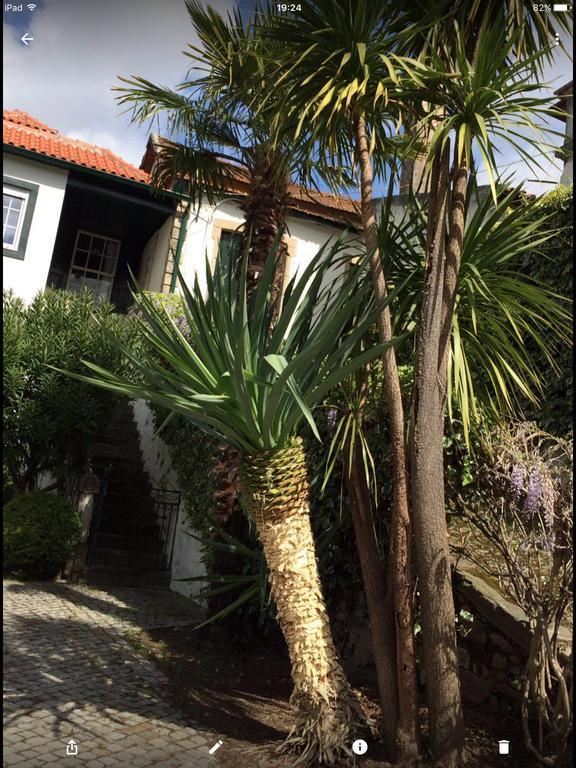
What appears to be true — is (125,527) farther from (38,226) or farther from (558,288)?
(558,288)

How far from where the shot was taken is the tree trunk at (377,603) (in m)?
3.63

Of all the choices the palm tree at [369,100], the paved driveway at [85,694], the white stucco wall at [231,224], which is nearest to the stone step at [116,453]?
the white stucco wall at [231,224]

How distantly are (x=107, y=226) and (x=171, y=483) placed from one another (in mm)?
7795

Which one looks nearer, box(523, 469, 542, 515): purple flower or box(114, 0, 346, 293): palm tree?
box(523, 469, 542, 515): purple flower

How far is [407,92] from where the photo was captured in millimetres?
3535

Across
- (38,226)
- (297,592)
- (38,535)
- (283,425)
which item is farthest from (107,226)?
(297,592)

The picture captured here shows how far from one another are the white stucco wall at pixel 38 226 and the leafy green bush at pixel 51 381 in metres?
2.75

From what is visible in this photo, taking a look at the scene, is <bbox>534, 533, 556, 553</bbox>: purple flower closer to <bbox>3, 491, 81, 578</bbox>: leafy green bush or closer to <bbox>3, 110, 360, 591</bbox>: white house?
<bbox>3, 110, 360, 591</bbox>: white house

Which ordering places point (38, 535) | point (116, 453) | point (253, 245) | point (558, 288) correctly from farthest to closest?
point (116, 453) → point (38, 535) → point (558, 288) → point (253, 245)

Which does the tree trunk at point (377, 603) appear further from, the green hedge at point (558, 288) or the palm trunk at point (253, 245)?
the green hedge at point (558, 288)

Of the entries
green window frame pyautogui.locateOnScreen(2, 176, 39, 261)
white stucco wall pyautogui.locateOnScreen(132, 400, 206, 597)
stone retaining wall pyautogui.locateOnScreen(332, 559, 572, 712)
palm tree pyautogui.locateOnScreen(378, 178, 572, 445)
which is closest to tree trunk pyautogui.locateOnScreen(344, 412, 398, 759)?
stone retaining wall pyautogui.locateOnScreen(332, 559, 572, 712)

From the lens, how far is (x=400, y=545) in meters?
3.63

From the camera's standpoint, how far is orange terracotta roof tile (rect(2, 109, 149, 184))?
39.4ft

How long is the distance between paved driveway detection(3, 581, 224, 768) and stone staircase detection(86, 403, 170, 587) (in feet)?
5.64
